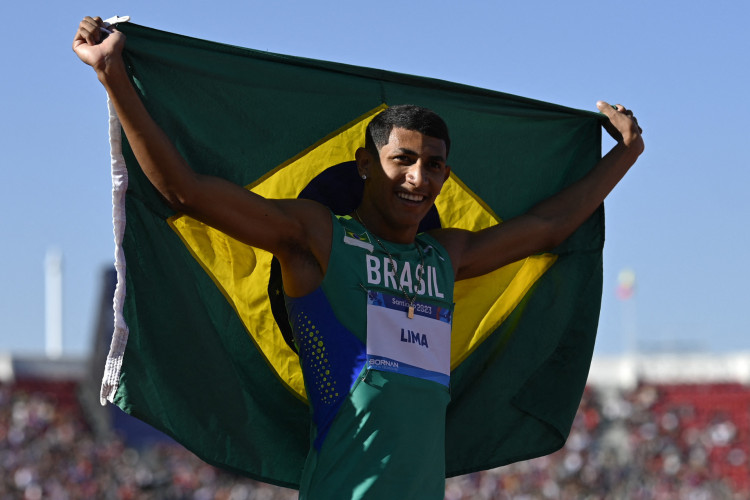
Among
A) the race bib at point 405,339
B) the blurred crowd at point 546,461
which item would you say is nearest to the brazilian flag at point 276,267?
the race bib at point 405,339

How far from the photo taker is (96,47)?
→ 312cm

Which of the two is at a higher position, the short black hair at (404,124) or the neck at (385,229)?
the short black hair at (404,124)

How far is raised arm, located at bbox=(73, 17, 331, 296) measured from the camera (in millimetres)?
3150

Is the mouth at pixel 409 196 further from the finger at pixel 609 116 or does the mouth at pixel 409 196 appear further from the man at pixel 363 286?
the finger at pixel 609 116

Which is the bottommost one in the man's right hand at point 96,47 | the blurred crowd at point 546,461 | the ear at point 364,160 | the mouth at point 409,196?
the blurred crowd at point 546,461

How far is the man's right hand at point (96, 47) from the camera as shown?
3125 millimetres

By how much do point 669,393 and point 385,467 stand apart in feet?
82.2

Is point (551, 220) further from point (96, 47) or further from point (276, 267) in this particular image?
point (96, 47)

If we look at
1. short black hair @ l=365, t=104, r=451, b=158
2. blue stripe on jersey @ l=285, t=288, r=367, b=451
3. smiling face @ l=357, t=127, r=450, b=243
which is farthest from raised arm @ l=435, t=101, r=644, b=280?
blue stripe on jersey @ l=285, t=288, r=367, b=451

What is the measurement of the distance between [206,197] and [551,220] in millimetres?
1554

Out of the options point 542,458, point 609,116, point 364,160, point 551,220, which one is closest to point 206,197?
point 364,160

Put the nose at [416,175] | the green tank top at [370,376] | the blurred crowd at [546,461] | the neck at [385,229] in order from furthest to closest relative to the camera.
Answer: the blurred crowd at [546,461], the neck at [385,229], the nose at [416,175], the green tank top at [370,376]

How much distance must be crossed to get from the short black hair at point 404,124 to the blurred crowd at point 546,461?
1934cm

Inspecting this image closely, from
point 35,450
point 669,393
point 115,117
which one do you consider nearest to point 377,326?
point 115,117
